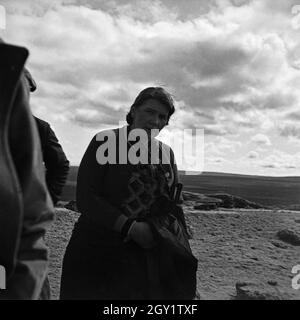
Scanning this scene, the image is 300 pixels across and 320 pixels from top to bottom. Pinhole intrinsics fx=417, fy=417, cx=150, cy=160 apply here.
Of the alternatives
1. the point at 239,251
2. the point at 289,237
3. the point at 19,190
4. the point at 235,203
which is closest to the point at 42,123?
the point at 19,190

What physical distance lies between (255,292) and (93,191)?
212 cm

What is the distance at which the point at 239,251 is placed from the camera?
15.9 feet

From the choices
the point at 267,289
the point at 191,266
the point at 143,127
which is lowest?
the point at 267,289

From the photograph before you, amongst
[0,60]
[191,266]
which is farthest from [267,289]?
[0,60]

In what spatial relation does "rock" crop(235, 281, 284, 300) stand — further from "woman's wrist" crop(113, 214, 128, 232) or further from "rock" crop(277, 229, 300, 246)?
"woman's wrist" crop(113, 214, 128, 232)

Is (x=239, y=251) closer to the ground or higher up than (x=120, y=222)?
closer to the ground

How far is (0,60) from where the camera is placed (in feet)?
2.40

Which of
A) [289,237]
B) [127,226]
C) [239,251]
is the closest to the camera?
[127,226]

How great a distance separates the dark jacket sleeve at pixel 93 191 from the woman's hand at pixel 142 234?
0.09 m

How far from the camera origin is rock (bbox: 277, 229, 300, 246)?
5297 millimetres

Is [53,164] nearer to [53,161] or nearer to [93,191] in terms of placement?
[53,161]
